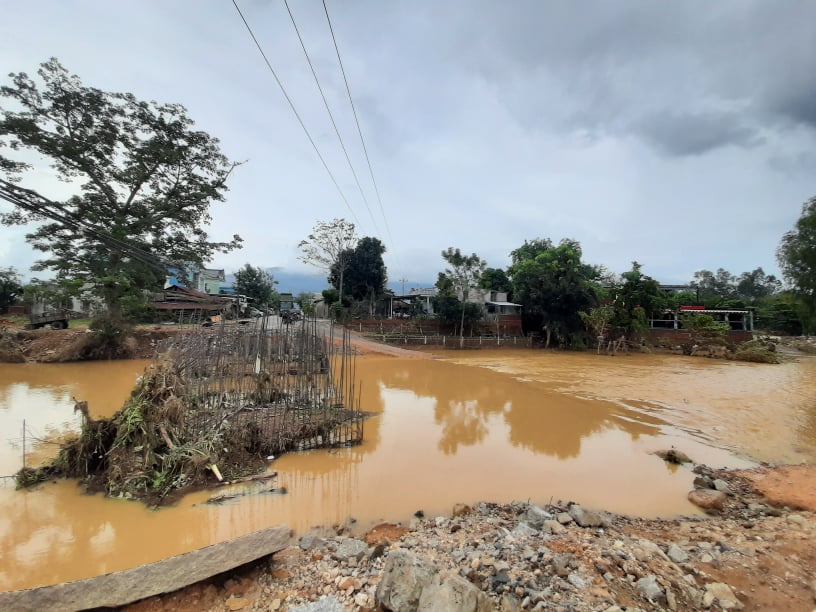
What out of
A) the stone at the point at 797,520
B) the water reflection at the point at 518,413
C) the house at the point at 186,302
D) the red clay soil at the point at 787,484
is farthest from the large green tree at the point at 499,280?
the stone at the point at 797,520

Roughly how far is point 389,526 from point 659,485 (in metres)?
4.25

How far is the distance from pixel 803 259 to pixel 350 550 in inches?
1124

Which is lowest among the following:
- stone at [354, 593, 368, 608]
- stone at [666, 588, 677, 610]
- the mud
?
the mud

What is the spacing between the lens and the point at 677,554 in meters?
3.40

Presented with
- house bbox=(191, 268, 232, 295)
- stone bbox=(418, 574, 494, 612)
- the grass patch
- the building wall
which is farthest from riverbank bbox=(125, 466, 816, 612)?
house bbox=(191, 268, 232, 295)

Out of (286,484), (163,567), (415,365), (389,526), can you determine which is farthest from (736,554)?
(415,365)

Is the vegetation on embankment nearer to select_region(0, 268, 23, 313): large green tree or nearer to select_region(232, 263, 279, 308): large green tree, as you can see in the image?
select_region(0, 268, 23, 313): large green tree

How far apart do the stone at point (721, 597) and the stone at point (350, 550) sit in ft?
8.76

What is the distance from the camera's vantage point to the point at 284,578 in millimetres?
3146

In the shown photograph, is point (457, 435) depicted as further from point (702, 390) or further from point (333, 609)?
point (702, 390)

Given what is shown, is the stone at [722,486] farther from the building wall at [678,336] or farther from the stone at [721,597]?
the building wall at [678,336]

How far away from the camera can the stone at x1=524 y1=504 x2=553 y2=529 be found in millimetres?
4275

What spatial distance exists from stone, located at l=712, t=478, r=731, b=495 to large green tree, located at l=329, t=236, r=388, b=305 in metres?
26.0

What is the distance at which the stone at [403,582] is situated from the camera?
8.20ft
